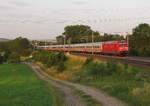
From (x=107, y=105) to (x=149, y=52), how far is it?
3422 centimetres

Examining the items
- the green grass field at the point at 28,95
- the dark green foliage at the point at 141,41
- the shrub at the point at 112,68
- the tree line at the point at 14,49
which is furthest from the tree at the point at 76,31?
the green grass field at the point at 28,95

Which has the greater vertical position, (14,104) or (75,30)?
(75,30)

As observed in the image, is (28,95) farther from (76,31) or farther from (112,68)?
(76,31)

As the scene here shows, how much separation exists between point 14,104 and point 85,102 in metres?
3.78

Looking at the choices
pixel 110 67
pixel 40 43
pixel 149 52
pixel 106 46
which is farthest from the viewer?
pixel 40 43

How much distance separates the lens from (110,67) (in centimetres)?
2359

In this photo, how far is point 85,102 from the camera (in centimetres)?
1052

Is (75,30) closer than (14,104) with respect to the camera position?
No

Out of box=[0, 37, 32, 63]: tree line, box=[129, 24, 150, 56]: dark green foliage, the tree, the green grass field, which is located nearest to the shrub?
the green grass field

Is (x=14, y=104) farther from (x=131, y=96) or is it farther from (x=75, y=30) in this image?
(x=75, y=30)

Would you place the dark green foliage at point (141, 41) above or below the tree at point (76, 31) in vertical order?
below

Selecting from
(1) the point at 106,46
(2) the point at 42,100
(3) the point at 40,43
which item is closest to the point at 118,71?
(2) the point at 42,100

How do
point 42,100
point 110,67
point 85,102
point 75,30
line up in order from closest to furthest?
1. point 42,100
2. point 85,102
3. point 110,67
4. point 75,30

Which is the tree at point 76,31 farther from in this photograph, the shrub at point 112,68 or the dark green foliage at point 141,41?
the shrub at point 112,68
